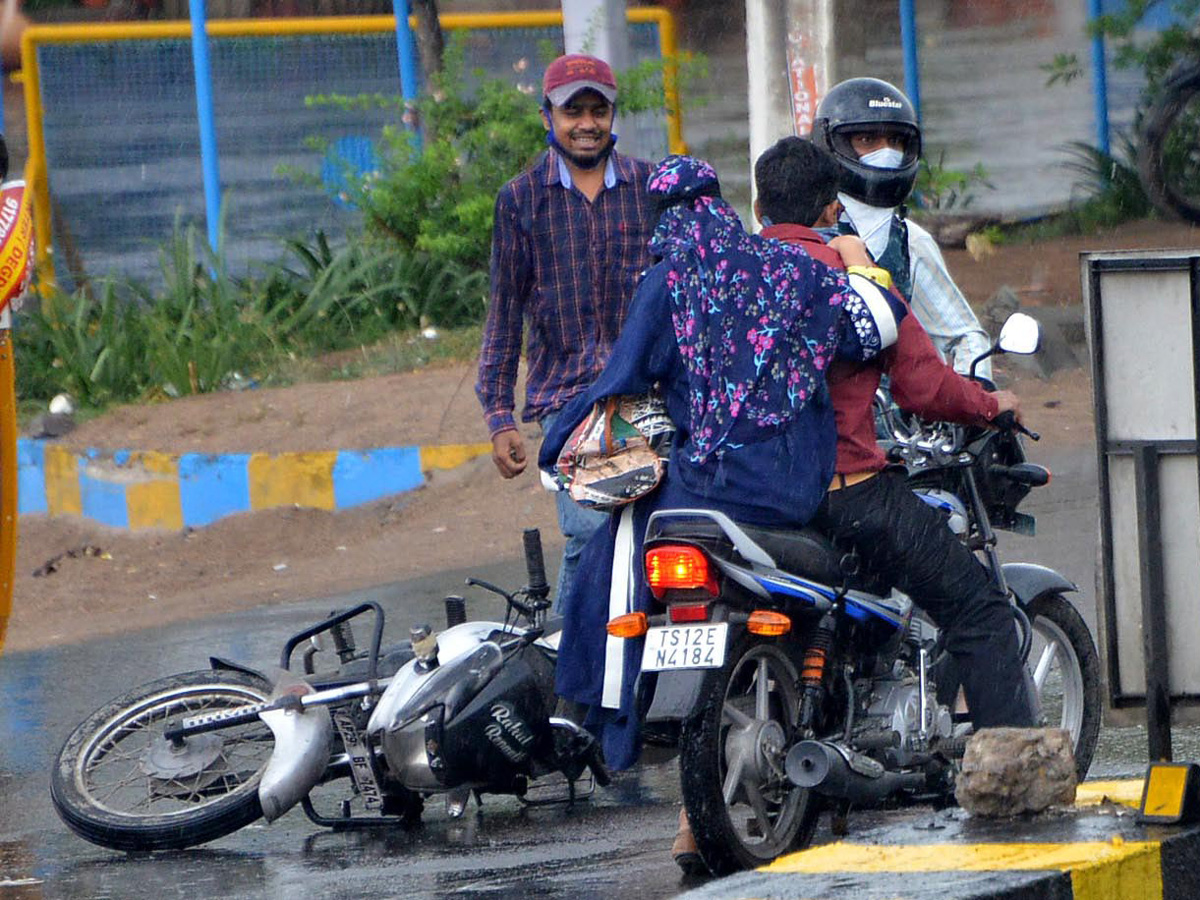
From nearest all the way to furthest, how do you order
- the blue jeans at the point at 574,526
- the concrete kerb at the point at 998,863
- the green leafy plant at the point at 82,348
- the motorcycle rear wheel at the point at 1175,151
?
1. the concrete kerb at the point at 998,863
2. the blue jeans at the point at 574,526
3. the green leafy plant at the point at 82,348
4. the motorcycle rear wheel at the point at 1175,151

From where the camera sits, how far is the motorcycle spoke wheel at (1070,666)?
209 inches

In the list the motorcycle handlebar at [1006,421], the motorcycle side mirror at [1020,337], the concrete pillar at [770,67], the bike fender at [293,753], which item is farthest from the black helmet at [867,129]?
the concrete pillar at [770,67]

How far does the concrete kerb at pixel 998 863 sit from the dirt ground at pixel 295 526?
4.92 metres

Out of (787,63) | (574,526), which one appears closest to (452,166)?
(787,63)

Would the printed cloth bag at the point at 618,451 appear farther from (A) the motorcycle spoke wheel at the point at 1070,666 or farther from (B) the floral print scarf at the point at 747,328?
(A) the motorcycle spoke wheel at the point at 1070,666

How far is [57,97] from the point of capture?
47.7ft

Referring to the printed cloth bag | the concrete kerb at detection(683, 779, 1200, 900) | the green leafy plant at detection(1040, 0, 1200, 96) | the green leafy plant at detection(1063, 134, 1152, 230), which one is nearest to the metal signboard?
the concrete kerb at detection(683, 779, 1200, 900)

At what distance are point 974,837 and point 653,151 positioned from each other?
450 inches

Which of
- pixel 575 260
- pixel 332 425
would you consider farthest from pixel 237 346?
pixel 575 260

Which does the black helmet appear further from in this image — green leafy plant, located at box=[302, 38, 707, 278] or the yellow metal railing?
the yellow metal railing

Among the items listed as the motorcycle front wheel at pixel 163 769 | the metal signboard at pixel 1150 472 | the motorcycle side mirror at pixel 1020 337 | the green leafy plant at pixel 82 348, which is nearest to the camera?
the metal signboard at pixel 1150 472

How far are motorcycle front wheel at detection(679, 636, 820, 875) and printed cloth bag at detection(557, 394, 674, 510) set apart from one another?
41cm

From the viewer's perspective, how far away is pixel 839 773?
4430 mm

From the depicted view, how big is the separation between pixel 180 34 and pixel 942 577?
11318 millimetres
